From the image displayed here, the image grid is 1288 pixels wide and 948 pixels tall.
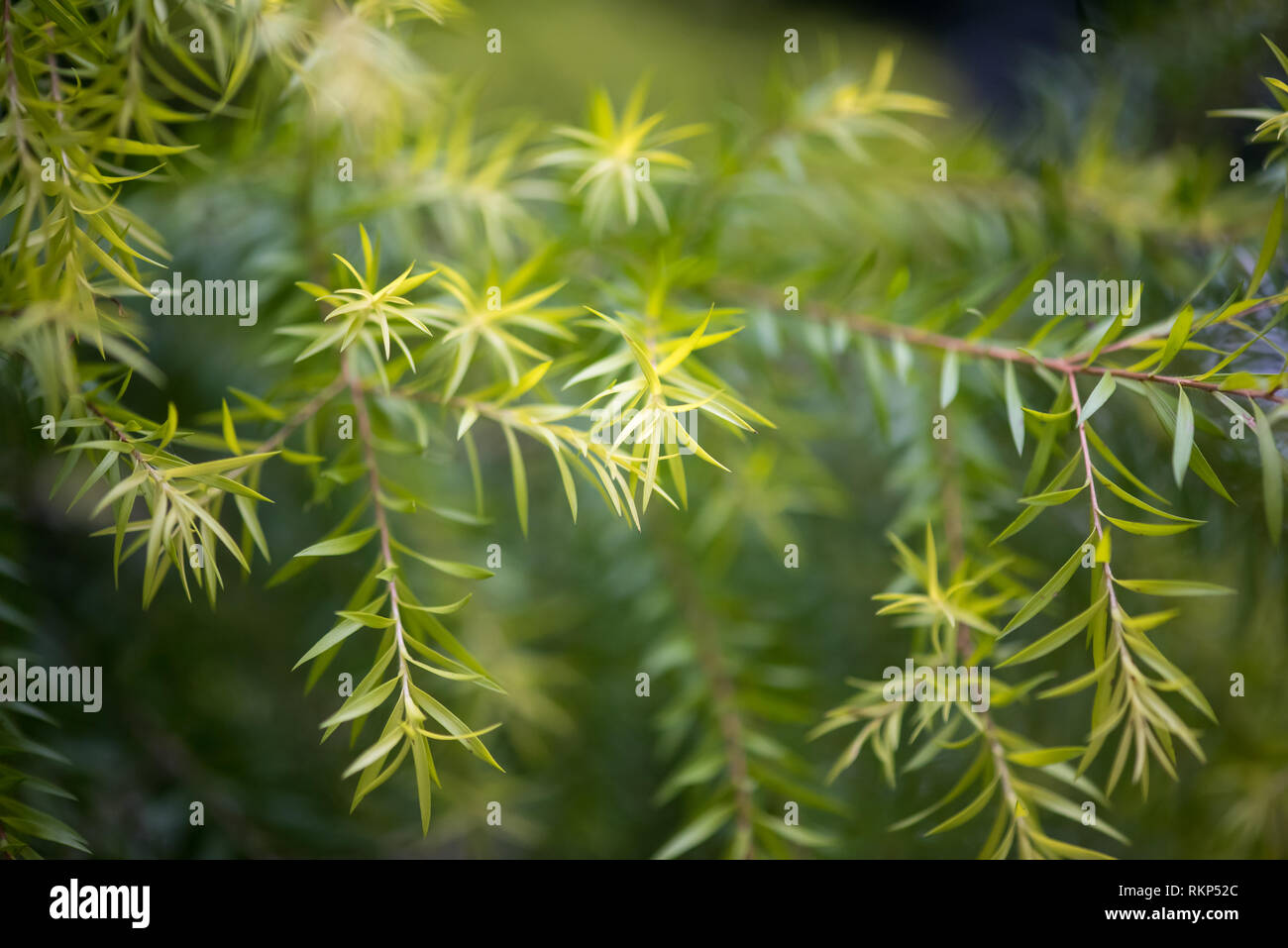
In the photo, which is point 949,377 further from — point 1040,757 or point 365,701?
point 365,701

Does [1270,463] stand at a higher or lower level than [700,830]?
higher

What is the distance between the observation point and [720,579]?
74 cm

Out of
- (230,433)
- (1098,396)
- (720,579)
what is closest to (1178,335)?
(1098,396)

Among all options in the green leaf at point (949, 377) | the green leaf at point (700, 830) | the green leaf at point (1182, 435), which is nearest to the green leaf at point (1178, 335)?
the green leaf at point (1182, 435)

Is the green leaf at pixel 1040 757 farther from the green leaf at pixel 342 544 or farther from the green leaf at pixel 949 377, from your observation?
the green leaf at pixel 342 544

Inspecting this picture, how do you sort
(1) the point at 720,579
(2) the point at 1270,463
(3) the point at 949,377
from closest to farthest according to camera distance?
(2) the point at 1270,463, (3) the point at 949,377, (1) the point at 720,579

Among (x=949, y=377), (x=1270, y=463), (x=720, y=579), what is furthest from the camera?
(x=720, y=579)

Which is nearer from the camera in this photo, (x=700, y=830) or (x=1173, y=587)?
(x=1173, y=587)

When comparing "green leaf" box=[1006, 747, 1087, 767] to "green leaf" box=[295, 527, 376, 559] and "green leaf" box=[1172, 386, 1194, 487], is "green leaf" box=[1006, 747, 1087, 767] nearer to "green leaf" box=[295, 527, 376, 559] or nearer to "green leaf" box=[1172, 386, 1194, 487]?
"green leaf" box=[1172, 386, 1194, 487]

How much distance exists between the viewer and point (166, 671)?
766mm

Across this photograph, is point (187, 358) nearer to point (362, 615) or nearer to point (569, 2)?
point (362, 615)

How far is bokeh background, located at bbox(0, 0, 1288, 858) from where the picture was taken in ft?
2.09

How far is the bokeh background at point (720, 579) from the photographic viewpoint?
637 mm

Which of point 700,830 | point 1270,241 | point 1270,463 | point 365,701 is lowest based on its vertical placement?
point 700,830
